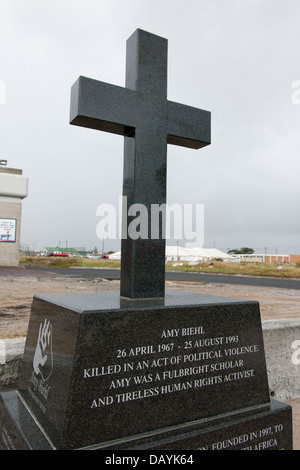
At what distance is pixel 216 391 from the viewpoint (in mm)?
2336

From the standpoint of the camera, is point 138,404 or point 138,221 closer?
point 138,404

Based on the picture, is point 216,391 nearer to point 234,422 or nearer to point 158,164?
point 234,422

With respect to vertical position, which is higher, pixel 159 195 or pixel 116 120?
pixel 116 120

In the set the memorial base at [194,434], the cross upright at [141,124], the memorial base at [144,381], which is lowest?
the memorial base at [194,434]

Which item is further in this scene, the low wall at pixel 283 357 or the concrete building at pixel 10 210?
the concrete building at pixel 10 210

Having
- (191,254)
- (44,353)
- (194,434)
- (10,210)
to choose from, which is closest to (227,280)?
(10,210)

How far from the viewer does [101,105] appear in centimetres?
258

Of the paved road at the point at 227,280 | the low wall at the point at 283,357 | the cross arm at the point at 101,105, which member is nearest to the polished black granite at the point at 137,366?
the low wall at the point at 283,357

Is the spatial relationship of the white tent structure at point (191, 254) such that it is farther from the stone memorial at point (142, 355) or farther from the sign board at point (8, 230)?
the stone memorial at point (142, 355)

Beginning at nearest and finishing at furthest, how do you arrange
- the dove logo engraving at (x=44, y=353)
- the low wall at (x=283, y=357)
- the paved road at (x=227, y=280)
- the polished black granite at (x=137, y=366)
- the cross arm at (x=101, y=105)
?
the polished black granite at (x=137, y=366) → the dove logo engraving at (x=44, y=353) → the cross arm at (x=101, y=105) → the low wall at (x=283, y=357) → the paved road at (x=227, y=280)

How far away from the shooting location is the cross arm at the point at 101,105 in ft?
8.20

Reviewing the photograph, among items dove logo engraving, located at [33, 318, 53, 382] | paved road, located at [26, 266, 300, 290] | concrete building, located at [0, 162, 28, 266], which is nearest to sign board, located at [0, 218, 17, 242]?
concrete building, located at [0, 162, 28, 266]

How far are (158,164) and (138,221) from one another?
500mm

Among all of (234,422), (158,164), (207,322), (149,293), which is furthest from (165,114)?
(234,422)
